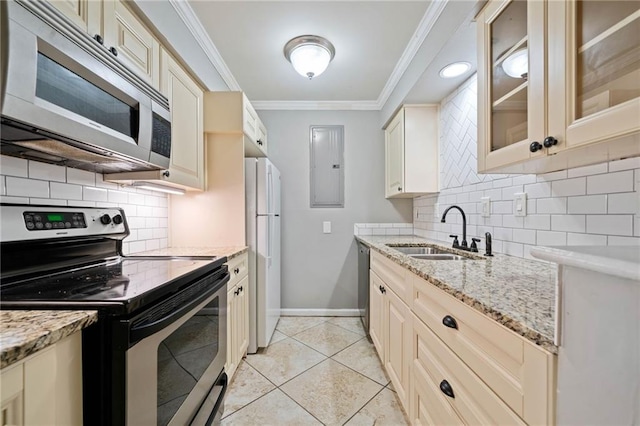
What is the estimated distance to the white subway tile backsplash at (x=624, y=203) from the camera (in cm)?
92

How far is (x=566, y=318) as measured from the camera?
518 mm

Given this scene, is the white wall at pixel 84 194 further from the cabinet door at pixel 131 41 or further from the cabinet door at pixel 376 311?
the cabinet door at pixel 376 311

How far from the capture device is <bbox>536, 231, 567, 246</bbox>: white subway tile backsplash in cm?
120

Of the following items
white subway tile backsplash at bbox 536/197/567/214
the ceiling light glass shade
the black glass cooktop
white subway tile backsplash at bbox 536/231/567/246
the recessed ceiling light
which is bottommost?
the black glass cooktop

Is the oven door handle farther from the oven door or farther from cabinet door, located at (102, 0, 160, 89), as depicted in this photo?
cabinet door, located at (102, 0, 160, 89)

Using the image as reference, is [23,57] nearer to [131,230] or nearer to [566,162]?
[131,230]

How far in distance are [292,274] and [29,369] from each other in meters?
2.58

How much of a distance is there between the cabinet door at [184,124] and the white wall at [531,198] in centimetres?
194

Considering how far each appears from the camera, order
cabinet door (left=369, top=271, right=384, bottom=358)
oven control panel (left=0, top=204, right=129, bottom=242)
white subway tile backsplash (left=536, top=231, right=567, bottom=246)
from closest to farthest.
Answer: oven control panel (left=0, top=204, right=129, bottom=242)
white subway tile backsplash (left=536, top=231, right=567, bottom=246)
cabinet door (left=369, top=271, right=384, bottom=358)

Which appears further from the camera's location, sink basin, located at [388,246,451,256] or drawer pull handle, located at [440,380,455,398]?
sink basin, located at [388,246,451,256]

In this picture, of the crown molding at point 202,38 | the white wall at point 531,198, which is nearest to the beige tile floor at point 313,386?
the white wall at point 531,198

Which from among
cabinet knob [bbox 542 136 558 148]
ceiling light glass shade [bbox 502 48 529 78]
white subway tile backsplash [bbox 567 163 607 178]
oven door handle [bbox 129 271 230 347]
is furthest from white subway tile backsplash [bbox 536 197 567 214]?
oven door handle [bbox 129 271 230 347]

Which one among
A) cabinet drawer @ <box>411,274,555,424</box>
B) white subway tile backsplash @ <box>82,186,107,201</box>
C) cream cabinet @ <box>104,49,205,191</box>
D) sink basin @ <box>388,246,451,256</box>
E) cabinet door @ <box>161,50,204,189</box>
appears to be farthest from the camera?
sink basin @ <box>388,246,451,256</box>

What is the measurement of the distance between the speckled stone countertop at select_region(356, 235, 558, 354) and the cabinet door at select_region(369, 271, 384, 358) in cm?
60
